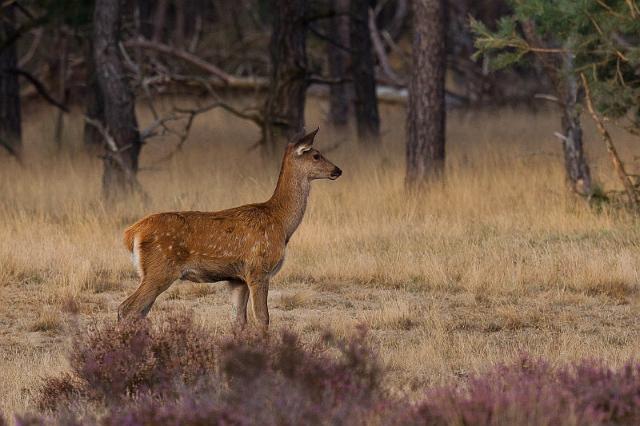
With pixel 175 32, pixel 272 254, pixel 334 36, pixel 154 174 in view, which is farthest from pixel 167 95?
pixel 272 254

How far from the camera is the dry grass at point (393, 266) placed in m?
9.41

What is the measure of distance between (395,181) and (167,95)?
1581 cm

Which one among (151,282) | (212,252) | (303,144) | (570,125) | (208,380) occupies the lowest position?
(208,380)

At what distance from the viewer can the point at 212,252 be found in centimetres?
908

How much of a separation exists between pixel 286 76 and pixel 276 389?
14.6 meters

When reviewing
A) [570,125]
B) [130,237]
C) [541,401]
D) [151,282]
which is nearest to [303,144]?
[130,237]

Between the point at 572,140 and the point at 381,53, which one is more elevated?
the point at 381,53

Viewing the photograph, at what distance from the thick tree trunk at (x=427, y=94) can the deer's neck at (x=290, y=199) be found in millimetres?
7452

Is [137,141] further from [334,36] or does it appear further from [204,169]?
[334,36]

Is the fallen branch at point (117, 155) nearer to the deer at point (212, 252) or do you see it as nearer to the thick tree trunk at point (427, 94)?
the thick tree trunk at point (427, 94)

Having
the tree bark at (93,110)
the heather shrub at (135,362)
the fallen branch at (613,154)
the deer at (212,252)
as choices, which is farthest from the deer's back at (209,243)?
the tree bark at (93,110)

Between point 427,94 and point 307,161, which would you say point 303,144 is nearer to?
point 307,161

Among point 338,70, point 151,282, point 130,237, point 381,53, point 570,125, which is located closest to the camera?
point 151,282

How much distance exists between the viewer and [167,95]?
32.2m
